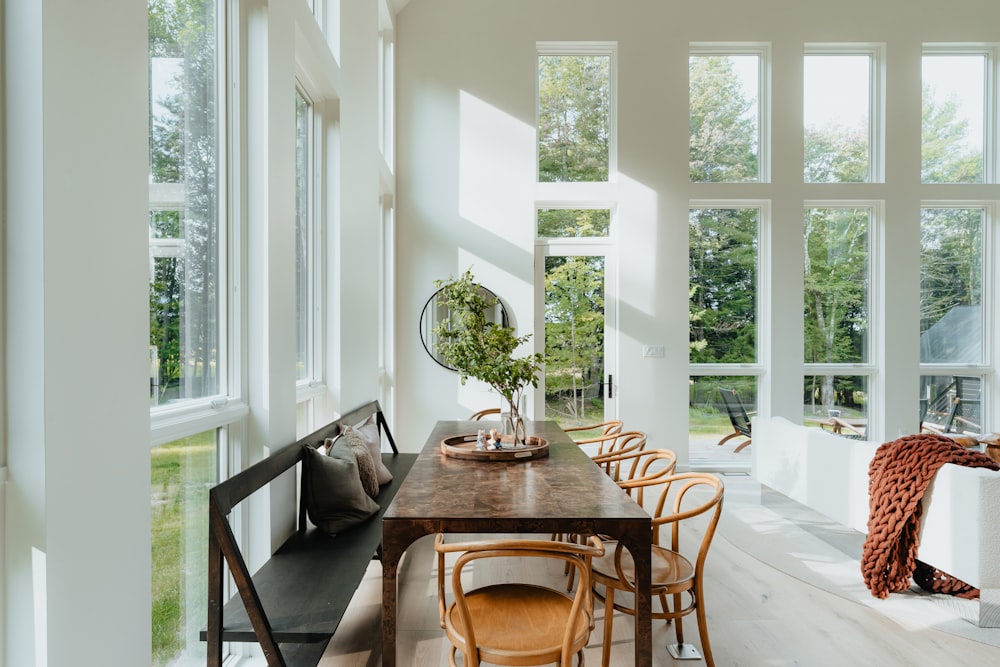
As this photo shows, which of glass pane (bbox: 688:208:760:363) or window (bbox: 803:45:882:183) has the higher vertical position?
window (bbox: 803:45:882:183)

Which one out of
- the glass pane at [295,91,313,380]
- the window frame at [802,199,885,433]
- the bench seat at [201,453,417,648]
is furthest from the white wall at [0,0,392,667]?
the window frame at [802,199,885,433]

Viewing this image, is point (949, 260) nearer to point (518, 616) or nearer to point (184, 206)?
point (518, 616)

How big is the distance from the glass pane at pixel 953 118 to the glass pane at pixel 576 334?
3589 mm

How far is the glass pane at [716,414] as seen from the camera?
5871 mm

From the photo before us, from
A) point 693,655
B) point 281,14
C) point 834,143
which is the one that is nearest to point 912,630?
point 693,655

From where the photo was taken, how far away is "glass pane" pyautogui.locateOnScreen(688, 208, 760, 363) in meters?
5.91

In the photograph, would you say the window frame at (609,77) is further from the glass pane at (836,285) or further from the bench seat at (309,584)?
the bench seat at (309,584)

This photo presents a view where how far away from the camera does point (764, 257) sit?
590 centimetres

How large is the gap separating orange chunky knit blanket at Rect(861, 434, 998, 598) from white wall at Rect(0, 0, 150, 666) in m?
3.24

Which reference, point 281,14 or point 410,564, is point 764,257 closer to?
point 410,564

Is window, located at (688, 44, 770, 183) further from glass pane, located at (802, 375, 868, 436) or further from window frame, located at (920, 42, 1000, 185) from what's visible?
glass pane, located at (802, 375, 868, 436)

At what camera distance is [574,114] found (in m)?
5.92

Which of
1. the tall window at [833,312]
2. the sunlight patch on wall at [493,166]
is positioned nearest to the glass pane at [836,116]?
the tall window at [833,312]

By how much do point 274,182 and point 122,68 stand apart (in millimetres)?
1068
